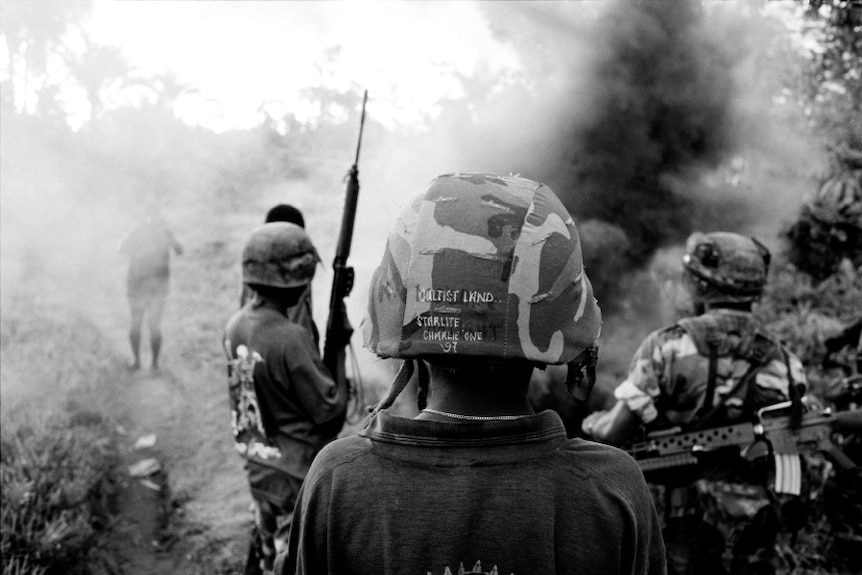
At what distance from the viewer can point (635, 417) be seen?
3.20 meters

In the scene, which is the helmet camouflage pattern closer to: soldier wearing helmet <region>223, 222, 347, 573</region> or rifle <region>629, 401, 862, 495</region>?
soldier wearing helmet <region>223, 222, 347, 573</region>

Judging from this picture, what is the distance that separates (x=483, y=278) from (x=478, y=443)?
0.30 metres

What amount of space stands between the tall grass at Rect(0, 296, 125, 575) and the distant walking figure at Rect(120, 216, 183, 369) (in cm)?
64

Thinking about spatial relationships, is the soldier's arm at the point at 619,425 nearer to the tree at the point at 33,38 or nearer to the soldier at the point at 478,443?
the soldier at the point at 478,443

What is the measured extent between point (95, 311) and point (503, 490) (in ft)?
33.8

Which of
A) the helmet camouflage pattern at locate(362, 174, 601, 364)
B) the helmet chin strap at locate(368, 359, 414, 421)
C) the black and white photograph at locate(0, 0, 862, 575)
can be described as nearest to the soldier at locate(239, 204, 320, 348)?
the black and white photograph at locate(0, 0, 862, 575)

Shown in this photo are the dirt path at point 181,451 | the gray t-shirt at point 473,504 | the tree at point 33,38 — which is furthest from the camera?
the dirt path at point 181,451

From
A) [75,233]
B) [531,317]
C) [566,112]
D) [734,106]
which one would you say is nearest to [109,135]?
[75,233]

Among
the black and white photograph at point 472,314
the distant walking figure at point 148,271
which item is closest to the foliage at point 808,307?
the black and white photograph at point 472,314

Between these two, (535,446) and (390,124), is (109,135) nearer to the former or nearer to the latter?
(390,124)

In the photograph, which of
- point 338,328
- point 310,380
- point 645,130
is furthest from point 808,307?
point 310,380

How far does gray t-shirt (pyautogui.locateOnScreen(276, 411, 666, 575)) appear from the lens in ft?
3.78

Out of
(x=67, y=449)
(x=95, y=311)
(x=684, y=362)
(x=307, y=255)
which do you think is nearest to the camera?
(x=684, y=362)

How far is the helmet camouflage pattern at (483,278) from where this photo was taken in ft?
3.97
